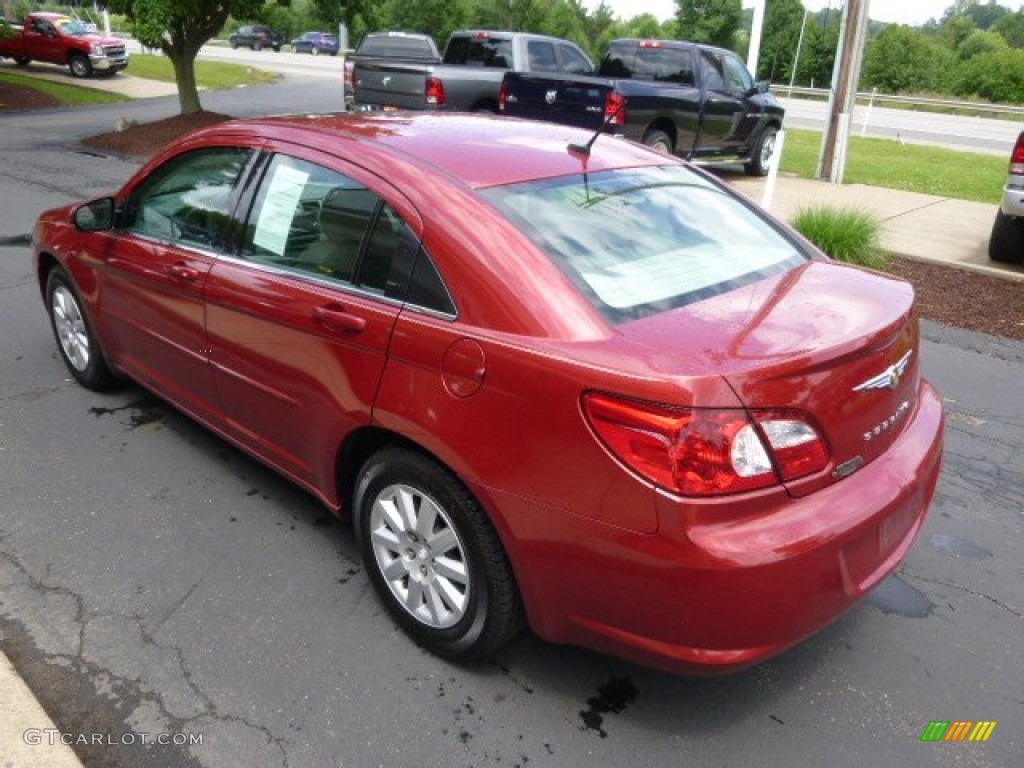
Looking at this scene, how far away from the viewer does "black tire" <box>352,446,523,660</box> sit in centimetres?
259

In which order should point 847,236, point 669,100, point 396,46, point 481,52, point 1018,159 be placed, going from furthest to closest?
point 396,46
point 481,52
point 669,100
point 847,236
point 1018,159

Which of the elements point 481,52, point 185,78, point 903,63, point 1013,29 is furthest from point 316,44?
point 1013,29

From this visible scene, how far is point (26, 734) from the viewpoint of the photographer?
8.00 ft

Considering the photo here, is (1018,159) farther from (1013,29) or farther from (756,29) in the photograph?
(1013,29)

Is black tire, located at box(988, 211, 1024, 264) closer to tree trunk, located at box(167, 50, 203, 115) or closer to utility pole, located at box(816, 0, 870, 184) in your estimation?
utility pole, located at box(816, 0, 870, 184)

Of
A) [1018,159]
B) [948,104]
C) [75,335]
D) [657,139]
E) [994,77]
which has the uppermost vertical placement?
[994,77]

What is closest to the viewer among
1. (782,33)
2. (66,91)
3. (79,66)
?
(66,91)

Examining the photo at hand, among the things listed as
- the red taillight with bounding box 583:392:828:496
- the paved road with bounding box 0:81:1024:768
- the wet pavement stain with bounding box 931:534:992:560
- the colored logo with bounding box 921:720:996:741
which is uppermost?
the red taillight with bounding box 583:392:828:496

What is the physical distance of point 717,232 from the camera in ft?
10.5

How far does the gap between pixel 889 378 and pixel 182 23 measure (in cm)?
1571

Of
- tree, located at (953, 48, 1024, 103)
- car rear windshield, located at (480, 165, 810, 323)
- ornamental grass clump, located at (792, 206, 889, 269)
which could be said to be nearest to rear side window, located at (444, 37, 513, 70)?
ornamental grass clump, located at (792, 206, 889, 269)

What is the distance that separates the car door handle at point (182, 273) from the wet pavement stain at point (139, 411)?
117 centimetres

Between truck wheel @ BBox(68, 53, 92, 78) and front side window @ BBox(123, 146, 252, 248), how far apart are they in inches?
1062

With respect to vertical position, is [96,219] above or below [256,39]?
below
